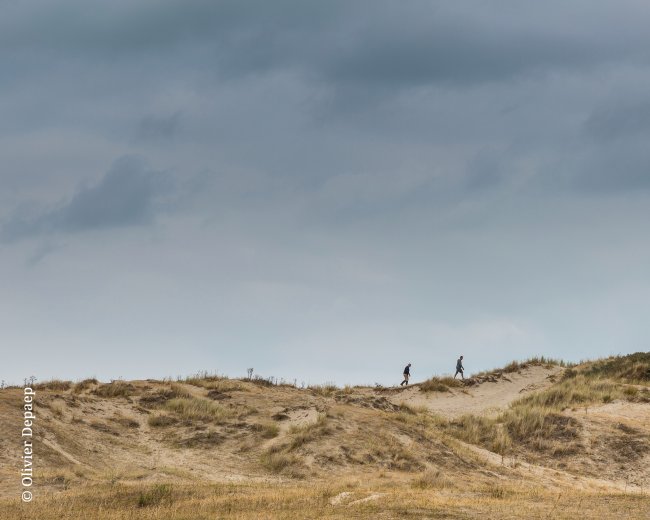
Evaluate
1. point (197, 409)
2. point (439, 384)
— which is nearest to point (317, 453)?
point (197, 409)

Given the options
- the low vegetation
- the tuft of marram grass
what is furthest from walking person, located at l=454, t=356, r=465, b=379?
the tuft of marram grass

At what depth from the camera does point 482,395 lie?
190ft

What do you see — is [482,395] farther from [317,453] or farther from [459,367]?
[317,453]

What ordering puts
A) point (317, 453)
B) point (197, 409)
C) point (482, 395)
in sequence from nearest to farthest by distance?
1. point (317, 453)
2. point (197, 409)
3. point (482, 395)

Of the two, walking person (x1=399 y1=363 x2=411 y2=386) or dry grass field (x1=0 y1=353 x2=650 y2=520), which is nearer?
dry grass field (x1=0 y1=353 x2=650 y2=520)

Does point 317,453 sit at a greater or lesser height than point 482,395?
lesser

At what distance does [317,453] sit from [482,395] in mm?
26466

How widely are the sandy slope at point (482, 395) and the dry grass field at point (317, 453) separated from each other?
31 centimetres

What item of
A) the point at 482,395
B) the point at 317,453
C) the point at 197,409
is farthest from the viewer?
the point at 482,395

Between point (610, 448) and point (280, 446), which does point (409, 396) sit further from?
point (280, 446)

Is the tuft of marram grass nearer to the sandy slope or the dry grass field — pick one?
the dry grass field

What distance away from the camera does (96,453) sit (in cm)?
3391

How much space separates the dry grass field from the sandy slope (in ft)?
1.02

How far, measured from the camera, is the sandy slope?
5344cm
